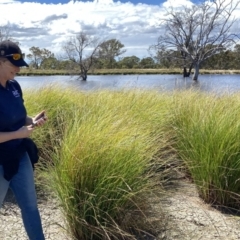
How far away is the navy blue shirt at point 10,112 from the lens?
2.29 meters

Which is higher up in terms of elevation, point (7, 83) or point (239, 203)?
point (7, 83)

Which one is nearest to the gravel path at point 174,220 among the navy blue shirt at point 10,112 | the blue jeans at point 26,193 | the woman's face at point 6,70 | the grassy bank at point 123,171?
the grassy bank at point 123,171

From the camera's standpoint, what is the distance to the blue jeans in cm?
243

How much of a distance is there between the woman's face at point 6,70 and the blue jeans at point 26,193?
51cm

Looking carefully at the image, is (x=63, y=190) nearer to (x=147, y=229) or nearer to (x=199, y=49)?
(x=147, y=229)

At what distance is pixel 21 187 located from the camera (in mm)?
2447

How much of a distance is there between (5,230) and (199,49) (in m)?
37.9

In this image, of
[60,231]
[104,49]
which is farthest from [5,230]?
[104,49]

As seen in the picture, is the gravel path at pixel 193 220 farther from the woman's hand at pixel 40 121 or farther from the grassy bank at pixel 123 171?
the woman's hand at pixel 40 121

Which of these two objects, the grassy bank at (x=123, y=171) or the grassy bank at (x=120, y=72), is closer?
the grassy bank at (x=123, y=171)

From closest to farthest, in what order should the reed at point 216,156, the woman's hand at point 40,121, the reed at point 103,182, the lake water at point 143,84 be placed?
1. the woman's hand at point 40,121
2. the reed at point 103,182
3. the reed at point 216,156
4. the lake water at point 143,84

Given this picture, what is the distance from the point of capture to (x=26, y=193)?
8.07 feet

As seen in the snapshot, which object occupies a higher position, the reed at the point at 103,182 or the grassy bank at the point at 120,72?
the reed at the point at 103,182

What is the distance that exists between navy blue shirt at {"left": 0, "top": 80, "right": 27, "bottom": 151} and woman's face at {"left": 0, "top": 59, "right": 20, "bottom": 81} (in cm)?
7
